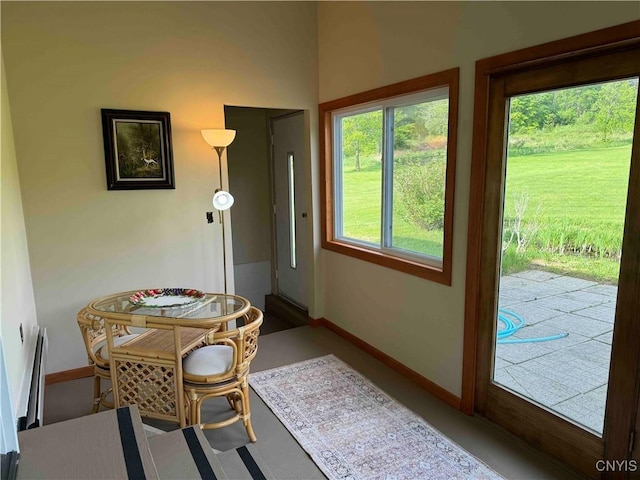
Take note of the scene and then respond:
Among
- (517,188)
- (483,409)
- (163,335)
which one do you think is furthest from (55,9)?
(483,409)

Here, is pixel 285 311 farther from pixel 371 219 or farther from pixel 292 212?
pixel 371 219

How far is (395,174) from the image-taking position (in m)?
3.28

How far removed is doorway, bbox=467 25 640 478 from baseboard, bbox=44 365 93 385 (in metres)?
2.90

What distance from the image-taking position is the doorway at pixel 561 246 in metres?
1.86

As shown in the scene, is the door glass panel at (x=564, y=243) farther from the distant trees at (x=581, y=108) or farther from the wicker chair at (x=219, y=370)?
the wicker chair at (x=219, y=370)

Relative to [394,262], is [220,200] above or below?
above

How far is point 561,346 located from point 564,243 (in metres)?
0.56

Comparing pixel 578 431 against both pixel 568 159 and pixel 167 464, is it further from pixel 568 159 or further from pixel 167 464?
pixel 167 464

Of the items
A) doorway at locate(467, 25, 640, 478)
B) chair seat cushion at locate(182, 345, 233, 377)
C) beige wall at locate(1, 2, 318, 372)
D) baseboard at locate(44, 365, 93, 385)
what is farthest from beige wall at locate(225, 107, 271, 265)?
doorway at locate(467, 25, 640, 478)

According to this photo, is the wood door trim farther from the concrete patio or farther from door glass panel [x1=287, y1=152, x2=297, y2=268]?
door glass panel [x1=287, y1=152, x2=297, y2=268]

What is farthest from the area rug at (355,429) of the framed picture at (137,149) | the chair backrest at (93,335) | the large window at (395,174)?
the framed picture at (137,149)


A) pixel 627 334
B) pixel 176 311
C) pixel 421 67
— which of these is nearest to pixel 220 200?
pixel 176 311

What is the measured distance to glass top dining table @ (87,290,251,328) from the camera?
227cm

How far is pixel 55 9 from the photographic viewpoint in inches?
112
